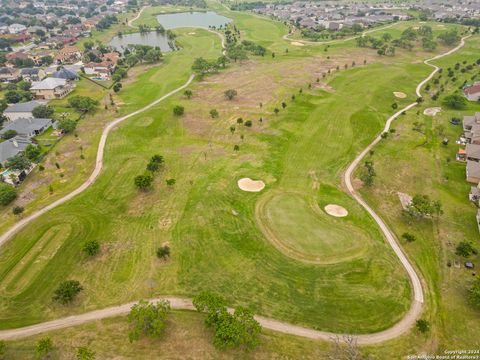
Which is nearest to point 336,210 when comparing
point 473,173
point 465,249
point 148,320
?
point 465,249

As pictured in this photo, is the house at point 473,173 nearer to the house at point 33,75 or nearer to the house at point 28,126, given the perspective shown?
the house at point 28,126

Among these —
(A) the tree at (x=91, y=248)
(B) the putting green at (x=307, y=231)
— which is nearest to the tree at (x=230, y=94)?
(B) the putting green at (x=307, y=231)

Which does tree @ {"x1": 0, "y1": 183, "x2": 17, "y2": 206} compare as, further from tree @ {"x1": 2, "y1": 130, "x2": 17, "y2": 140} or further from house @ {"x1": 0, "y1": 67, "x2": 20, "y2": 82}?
house @ {"x1": 0, "y1": 67, "x2": 20, "y2": 82}

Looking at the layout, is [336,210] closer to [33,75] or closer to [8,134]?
[8,134]

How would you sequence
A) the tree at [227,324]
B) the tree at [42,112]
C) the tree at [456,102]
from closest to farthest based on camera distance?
the tree at [227,324] → the tree at [42,112] → the tree at [456,102]

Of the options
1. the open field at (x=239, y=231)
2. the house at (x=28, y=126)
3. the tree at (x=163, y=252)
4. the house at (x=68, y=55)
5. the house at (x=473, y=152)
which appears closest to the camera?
the open field at (x=239, y=231)

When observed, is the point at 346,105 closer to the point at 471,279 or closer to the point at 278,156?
the point at 278,156
